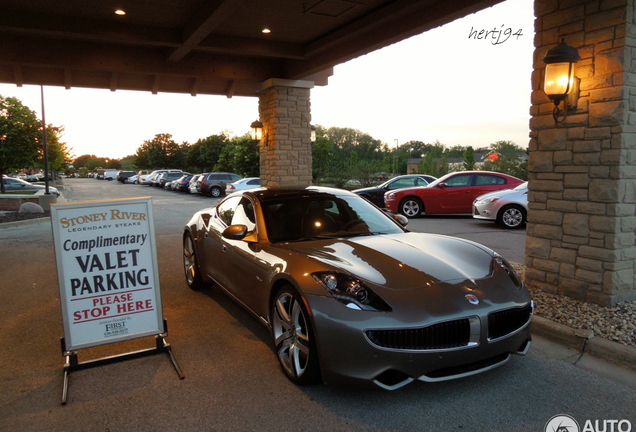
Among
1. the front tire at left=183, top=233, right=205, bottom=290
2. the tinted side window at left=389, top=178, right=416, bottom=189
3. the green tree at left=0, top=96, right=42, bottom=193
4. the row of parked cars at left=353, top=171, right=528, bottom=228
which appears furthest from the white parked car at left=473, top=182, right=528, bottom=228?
the green tree at left=0, top=96, right=42, bottom=193

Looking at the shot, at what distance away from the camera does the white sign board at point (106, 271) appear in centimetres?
366

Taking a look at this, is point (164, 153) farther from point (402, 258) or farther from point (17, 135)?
point (402, 258)

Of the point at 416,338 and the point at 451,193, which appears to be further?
the point at 451,193

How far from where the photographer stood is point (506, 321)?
125 inches

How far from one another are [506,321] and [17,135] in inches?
974

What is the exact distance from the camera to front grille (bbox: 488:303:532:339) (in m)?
3.06

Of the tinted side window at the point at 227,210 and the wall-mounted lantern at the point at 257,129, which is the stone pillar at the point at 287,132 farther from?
the tinted side window at the point at 227,210

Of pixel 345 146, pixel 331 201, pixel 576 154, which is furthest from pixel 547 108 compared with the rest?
pixel 345 146

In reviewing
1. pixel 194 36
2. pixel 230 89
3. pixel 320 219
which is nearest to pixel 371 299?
pixel 320 219

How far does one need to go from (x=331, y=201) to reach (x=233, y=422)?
246 centimetres

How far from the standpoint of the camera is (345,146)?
112750mm

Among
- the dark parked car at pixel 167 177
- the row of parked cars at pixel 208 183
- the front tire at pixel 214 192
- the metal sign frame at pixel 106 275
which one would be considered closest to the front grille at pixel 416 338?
the metal sign frame at pixel 106 275

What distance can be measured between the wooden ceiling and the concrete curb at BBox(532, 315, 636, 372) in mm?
4675

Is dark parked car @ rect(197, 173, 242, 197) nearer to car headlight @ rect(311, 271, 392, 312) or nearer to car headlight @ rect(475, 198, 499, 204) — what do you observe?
car headlight @ rect(475, 198, 499, 204)
